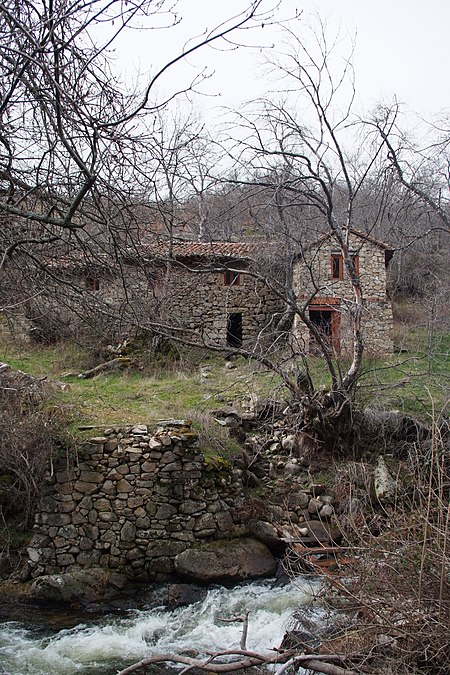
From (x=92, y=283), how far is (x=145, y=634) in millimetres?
4589

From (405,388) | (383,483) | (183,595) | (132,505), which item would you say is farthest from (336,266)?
(183,595)

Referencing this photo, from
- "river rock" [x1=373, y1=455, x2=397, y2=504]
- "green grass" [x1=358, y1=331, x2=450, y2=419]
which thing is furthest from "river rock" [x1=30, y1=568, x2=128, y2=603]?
"green grass" [x1=358, y1=331, x2=450, y2=419]

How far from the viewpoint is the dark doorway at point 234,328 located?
18891 millimetres

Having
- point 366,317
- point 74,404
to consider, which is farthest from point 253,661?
point 366,317

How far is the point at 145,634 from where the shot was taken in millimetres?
7180

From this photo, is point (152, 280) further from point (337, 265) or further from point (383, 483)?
point (337, 265)

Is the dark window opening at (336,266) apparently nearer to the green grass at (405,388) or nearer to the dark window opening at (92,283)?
the green grass at (405,388)

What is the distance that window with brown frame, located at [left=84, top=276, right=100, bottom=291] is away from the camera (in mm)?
4977

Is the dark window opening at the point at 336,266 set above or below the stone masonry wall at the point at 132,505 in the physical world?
above

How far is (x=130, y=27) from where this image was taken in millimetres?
3223

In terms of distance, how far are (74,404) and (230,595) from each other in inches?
176

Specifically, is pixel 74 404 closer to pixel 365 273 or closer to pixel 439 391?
pixel 439 391

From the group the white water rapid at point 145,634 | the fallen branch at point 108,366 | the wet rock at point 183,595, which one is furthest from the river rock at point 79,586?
the fallen branch at point 108,366

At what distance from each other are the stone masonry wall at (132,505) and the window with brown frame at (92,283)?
447cm
